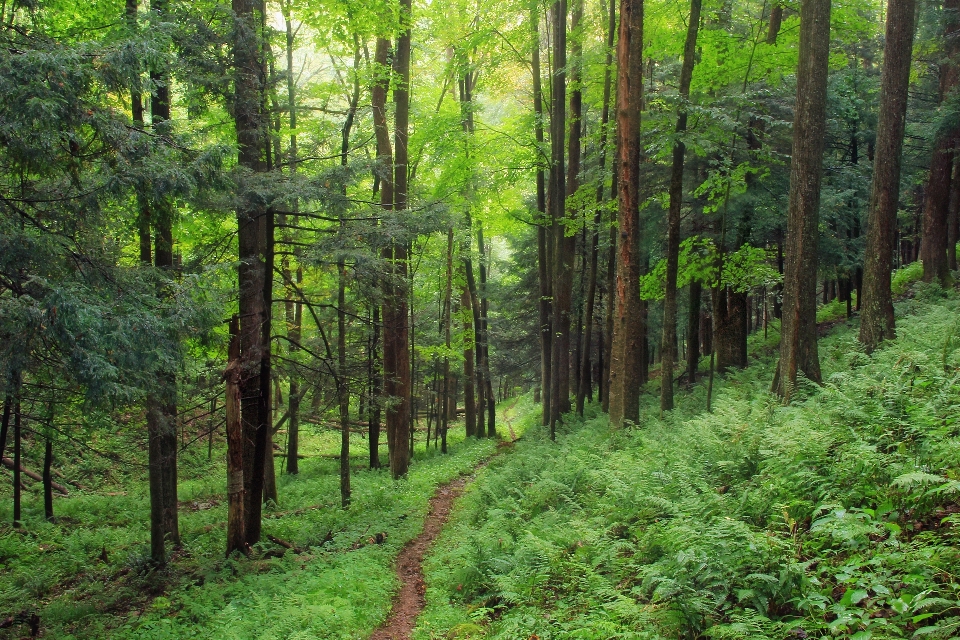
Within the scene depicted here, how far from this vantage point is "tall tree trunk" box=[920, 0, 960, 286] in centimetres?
1688

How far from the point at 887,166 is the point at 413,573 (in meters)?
11.6

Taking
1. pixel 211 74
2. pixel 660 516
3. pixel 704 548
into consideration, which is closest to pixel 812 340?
pixel 660 516

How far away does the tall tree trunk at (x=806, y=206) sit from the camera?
937 centimetres

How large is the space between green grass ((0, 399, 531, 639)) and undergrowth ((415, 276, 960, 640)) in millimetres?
1423

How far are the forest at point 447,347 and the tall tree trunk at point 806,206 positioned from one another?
0.05 meters

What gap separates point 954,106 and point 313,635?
69.7 feet

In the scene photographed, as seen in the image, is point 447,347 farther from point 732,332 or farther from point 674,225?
point 674,225

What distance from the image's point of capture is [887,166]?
1052cm

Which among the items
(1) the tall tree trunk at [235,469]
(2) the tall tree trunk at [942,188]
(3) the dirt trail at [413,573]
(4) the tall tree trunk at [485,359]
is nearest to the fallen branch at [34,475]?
(1) the tall tree trunk at [235,469]

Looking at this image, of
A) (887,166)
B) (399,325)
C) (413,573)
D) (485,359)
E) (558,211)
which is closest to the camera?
(413,573)

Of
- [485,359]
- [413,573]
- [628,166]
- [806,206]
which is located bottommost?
[413,573]

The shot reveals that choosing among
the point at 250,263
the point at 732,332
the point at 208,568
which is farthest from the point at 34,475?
the point at 732,332

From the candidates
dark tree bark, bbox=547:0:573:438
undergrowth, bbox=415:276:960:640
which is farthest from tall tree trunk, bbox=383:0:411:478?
undergrowth, bbox=415:276:960:640

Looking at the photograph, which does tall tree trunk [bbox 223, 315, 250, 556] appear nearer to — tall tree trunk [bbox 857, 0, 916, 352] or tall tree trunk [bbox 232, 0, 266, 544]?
tall tree trunk [bbox 232, 0, 266, 544]
